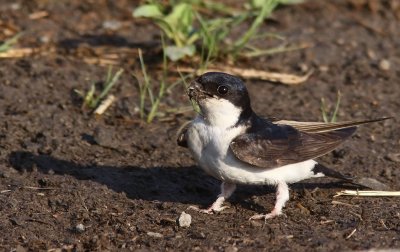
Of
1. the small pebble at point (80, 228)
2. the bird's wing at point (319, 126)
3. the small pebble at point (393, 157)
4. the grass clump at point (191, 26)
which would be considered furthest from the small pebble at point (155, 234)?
the grass clump at point (191, 26)

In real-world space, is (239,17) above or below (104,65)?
above

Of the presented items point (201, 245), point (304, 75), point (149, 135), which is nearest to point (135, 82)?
point (149, 135)

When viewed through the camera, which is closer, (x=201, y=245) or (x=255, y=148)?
(x=201, y=245)

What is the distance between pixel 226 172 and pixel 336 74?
3.24 meters

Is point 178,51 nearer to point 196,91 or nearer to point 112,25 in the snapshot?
point 112,25

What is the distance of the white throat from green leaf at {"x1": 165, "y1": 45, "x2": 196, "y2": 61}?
6.70 feet

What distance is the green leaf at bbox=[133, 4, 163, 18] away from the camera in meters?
7.32

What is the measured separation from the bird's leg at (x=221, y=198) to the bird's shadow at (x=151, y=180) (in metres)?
0.13

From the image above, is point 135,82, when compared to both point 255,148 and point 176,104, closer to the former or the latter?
point 176,104

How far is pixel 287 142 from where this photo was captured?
561 cm

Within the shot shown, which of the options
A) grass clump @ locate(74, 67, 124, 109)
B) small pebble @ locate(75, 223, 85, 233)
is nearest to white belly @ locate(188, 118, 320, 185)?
small pebble @ locate(75, 223, 85, 233)

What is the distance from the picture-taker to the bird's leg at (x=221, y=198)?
5609 millimetres

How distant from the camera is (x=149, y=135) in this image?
22.2 ft

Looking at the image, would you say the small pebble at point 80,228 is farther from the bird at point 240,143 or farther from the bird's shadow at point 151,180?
the bird at point 240,143
